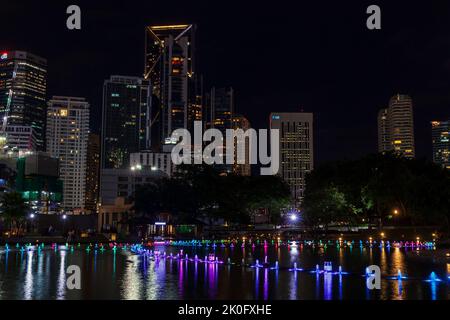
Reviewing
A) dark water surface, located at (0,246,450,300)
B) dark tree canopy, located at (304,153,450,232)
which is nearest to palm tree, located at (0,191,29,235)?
dark tree canopy, located at (304,153,450,232)

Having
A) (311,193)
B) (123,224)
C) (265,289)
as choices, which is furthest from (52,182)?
(265,289)

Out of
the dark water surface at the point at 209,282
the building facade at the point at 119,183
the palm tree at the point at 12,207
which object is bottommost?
the dark water surface at the point at 209,282

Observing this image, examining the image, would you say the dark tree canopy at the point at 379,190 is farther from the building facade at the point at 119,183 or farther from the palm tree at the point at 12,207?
the building facade at the point at 119,183

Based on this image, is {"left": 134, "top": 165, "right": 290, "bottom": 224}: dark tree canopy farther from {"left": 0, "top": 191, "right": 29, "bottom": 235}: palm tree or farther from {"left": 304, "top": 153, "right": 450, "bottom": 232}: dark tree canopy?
{"left": 0, "top": 191, "right": 29, "bottom": 235}: palm tree

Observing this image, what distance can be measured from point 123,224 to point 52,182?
88.0m

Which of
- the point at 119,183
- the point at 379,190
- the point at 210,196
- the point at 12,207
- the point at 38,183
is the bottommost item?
the point at 12,207

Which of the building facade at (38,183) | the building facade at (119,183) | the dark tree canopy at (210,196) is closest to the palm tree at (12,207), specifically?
the dark tree canopy at (210,196)

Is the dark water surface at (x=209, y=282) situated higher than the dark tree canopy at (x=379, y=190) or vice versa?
the dark tree canopy at (x=379, y=190)

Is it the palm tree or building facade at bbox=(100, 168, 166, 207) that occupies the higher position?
building facade at bbox=(100, 168, 166, 207)

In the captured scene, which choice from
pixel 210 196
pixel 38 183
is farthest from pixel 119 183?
pixel 210 196

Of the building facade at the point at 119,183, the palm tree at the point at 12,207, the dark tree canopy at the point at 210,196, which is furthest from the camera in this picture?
the building facade at the point at 119,183

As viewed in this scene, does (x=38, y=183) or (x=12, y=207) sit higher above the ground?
(x=38, y=183)

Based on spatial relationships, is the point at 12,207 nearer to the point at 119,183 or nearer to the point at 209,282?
the point at 119,183
